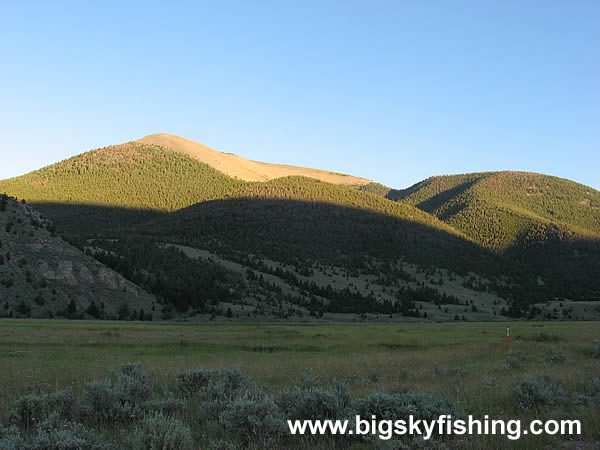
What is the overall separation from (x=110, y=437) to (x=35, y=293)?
135ft

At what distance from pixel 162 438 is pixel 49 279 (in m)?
44.8

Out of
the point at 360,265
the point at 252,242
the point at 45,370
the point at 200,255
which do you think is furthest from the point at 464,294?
the point at 45,370

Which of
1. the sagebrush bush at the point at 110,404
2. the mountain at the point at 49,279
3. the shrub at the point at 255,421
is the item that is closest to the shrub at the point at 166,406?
the sagebrush bush at the point at 110,404

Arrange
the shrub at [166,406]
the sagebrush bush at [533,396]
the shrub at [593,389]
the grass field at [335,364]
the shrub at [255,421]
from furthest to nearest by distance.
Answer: the shrub at [593,389]
the sagebrush bush at [533,396]
the grass field at [335,364]
the shrub at [166,406]
the shrub at [255,421]

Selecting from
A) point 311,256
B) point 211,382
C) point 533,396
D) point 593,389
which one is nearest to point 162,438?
point 211,382

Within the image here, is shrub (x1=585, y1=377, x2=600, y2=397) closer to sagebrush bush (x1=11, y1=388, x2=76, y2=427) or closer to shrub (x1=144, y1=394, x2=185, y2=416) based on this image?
shrub (x1=144, y1=394, x2=185, y2=416)

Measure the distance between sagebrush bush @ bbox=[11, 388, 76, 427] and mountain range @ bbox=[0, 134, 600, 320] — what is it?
1476 inches

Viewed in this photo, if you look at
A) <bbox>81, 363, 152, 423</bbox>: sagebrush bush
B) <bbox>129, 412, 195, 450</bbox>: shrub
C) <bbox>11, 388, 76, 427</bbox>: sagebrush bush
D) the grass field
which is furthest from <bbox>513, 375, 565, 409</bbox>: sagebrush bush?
<bbox>11, 388, 76, 427</bbox>: sagebrush bush

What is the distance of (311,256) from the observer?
128000 millimetres

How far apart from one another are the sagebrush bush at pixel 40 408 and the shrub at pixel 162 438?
7.85 ft

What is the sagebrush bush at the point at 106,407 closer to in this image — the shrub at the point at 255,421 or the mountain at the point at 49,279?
the shrub at the point at 255,421

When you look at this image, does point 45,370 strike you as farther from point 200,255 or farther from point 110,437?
point 200,255

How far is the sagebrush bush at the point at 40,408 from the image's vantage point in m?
8.00

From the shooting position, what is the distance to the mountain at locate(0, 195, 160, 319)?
135 ft
